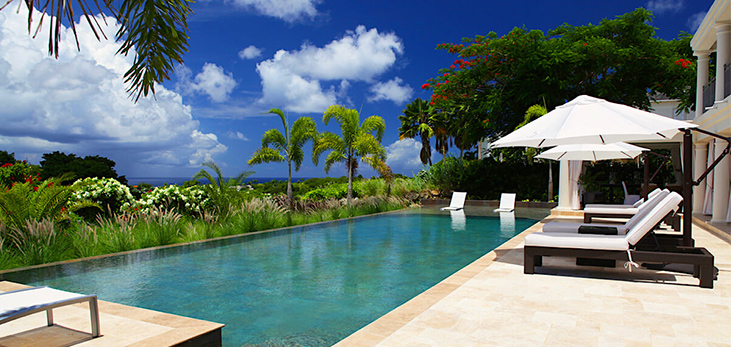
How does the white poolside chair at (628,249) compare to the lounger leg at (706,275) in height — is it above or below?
above

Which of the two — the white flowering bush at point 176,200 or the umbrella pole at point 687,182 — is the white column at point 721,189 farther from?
the white flowering bush at point 176,200

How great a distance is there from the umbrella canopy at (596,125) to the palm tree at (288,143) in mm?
14396

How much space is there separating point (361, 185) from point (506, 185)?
7003 mm

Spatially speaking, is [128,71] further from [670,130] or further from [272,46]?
[272,46]

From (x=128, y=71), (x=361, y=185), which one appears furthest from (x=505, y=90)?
(x=128, y=71)

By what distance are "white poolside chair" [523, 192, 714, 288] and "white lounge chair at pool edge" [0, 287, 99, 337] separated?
482cm

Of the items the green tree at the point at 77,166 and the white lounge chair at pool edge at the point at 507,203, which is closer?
the white lounge chair at pool edge at the point at 507,203

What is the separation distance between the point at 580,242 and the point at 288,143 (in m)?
16.2

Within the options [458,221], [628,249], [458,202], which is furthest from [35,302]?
[458,202]

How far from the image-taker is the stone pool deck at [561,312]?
141 inches

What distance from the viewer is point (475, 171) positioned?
22.8 meters

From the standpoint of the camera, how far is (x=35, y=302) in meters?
3.01

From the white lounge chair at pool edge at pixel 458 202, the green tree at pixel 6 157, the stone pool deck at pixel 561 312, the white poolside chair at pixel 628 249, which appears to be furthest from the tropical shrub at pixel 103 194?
the white lounge chair at pool edge at pixel 458 202

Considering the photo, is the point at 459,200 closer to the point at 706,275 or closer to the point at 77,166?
the point at 706,275
